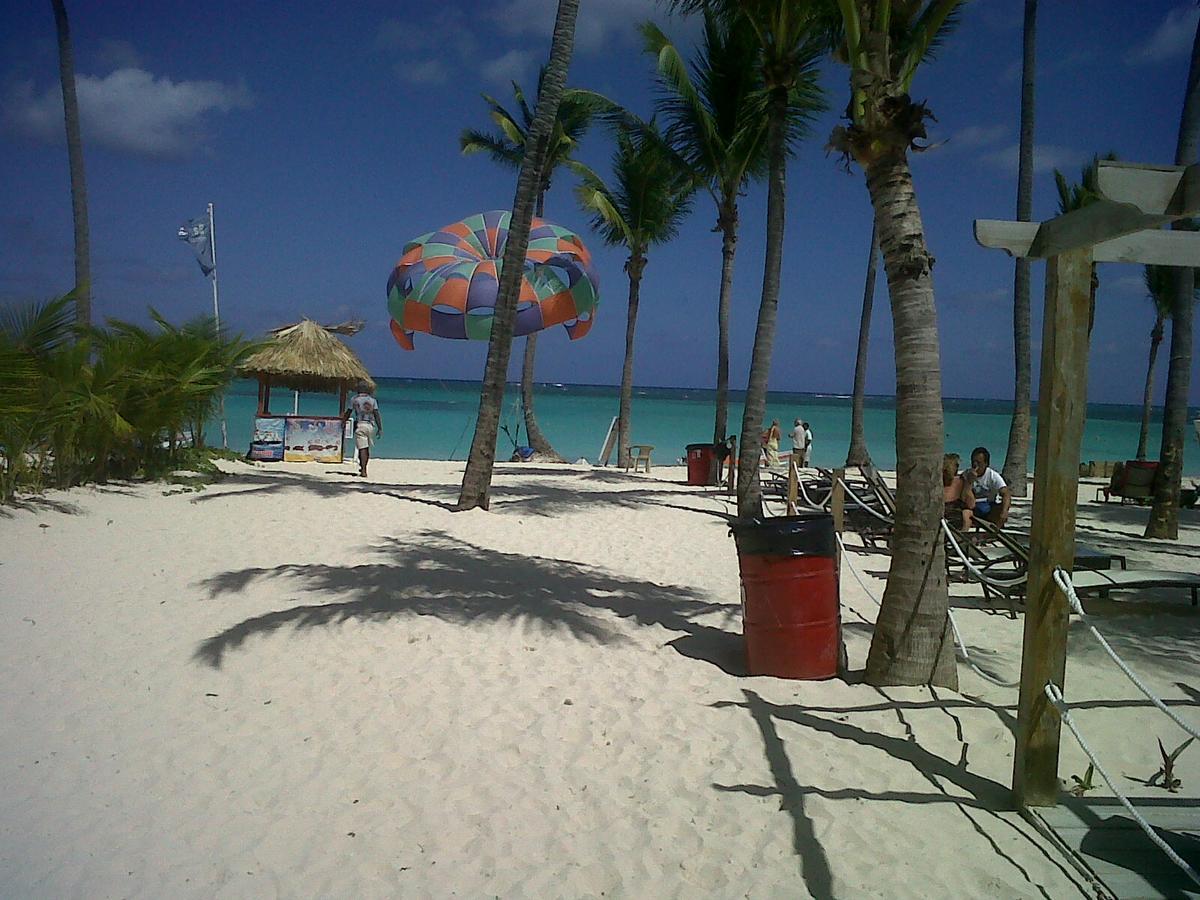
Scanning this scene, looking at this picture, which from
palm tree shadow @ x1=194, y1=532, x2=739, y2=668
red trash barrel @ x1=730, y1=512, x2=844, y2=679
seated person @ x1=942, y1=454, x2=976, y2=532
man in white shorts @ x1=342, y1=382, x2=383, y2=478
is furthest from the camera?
man in white shorts @ x1=342, y1=382, x2=383, y2=478

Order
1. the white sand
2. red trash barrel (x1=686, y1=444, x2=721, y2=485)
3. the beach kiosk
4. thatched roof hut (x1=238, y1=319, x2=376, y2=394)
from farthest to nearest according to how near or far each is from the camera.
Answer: thatched roof hut (x1=238, y1=319, x2=376, y2=394), the beach kiosk, red trash barrel (x1=686, y1=444, x2=721, y2=485), the white sand

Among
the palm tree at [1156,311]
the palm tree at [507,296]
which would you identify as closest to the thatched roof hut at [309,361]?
the palm tree at [507,296]

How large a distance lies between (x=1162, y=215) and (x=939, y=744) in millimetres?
2401

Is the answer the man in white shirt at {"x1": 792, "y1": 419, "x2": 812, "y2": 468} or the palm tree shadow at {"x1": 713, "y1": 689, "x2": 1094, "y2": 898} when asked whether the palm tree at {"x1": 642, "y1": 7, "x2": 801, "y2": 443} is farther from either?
the palm tree shadow at {"x1": 713, "y1": 689, "x2": 1094, "y2": 898}

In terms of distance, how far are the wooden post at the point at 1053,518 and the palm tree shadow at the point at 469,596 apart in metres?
2.07

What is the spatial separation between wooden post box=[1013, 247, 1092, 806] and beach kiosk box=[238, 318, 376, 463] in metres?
15.3

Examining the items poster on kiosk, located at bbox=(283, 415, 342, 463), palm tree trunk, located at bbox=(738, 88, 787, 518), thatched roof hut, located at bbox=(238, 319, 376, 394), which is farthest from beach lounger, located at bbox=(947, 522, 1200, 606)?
thatched roof hut, located at bbox=(238, 319, 376, 394)

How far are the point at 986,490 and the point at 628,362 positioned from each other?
11.3 meters

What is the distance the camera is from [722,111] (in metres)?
13.8

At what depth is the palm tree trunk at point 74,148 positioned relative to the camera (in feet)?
45.4

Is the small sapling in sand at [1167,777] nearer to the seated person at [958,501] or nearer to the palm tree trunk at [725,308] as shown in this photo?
the seated person at [958,501]

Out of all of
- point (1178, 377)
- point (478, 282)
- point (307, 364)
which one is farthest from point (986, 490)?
point (307, 364)

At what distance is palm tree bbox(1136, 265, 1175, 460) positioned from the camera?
22.0m

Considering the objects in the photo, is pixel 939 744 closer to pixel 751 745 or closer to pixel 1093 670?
pixel 751 745
